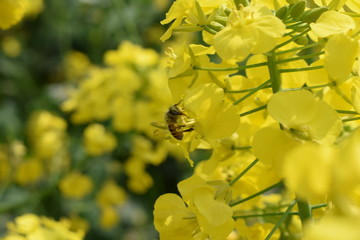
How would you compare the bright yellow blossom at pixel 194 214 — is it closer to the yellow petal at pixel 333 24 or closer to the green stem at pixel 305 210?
the green stem at pixel 305 210

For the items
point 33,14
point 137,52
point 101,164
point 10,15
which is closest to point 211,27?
point 10,15

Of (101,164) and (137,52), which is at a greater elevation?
(137,52)

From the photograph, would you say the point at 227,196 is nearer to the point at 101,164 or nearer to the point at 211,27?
the point at 211,27

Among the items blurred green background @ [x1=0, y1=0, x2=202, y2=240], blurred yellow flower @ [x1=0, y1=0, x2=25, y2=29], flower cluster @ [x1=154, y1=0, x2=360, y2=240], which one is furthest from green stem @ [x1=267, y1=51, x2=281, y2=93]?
blurred green background @ [x1=0, y1=0, x2=202, y2=240]

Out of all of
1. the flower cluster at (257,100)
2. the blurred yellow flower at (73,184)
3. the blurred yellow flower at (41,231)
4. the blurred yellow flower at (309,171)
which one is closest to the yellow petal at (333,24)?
the flower cluster at (257,100)

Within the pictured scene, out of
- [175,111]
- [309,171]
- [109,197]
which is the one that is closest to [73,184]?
[109,197]

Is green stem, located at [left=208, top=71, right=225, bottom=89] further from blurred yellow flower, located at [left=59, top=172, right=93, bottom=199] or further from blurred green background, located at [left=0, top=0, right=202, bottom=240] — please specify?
blurred yellow flower, located at [left=59, top=172, right=93, bottom=199]

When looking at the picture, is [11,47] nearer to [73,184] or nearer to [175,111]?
[73,184]
